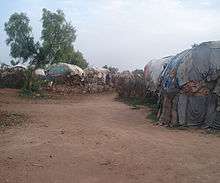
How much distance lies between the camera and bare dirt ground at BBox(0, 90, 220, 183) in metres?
6.64

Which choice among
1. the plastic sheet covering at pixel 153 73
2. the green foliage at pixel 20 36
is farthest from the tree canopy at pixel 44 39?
the plastic sheet covering at pixel 153 73

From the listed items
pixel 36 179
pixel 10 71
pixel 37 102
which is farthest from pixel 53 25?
pixel 36 179

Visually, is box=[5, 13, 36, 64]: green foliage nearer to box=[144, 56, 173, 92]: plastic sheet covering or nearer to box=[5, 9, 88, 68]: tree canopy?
box=[5, 9, 88, 68]: tree canopy

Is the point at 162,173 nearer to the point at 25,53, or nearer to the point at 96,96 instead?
the point at 96,96

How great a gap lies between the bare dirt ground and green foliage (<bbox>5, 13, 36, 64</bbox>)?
21.4 meters

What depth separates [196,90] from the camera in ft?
39.0

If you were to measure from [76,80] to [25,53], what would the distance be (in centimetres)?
1085

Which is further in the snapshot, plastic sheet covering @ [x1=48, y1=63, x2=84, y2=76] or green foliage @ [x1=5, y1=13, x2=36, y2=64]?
green foliage @ [x1=5, y1=13, x2=36, y2=64]

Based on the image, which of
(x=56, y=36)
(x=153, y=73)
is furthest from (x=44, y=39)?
(x=153, y=73)

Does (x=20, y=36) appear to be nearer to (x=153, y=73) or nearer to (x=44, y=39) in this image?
(x=44, y=39)

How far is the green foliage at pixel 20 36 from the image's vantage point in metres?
32.8

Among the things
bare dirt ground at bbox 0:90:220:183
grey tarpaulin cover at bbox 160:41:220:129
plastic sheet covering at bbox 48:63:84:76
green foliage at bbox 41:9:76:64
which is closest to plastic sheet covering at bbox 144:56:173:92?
grey tarpaulin cover at bbox 160:41:220:129

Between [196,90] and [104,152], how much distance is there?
189 inches

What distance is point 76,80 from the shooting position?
942 inches
